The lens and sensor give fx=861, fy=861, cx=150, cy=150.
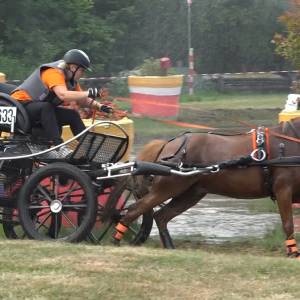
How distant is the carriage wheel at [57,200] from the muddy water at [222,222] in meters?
1.95

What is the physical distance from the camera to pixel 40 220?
8719 mm

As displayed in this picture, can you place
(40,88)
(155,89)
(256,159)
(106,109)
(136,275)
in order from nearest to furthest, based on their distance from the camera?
(136,275) < (256,159) < (40,88) < (106,109) < (155,89)

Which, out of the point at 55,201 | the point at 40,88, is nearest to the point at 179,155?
the point at 55,201

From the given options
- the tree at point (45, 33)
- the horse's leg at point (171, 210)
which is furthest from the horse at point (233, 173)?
the tree at point (45, 33)

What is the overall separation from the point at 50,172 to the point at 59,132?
2.05 feet

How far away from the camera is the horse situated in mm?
8203

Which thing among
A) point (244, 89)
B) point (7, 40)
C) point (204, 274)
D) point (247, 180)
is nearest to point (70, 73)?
point (247, 180)

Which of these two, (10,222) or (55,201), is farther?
(10,222)

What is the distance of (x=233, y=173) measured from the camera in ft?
27.4

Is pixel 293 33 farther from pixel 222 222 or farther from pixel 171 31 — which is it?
pixel 171 31

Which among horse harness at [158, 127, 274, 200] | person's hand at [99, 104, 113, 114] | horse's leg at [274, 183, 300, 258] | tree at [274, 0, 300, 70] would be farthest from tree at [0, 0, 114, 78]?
horse's leg at [274, 183, 300, 258]

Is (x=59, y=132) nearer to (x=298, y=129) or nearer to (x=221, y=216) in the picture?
(x=298, y=129)

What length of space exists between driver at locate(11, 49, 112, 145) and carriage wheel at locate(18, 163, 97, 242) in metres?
0.45

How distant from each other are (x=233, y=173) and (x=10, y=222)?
2302 millimetres
